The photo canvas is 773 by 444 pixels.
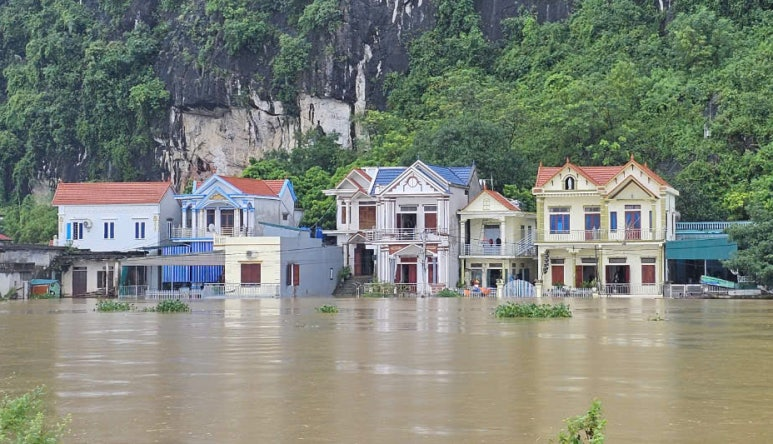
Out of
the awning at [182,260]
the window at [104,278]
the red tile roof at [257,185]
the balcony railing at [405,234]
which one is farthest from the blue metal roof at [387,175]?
the window at [104,278]

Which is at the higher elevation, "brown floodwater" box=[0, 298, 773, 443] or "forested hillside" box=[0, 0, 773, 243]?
"forested hillside" box=[0, 0, 773, 243]

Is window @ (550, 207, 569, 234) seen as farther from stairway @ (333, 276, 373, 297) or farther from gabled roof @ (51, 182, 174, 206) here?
gabled roof @ (51, 182, 174, 206)

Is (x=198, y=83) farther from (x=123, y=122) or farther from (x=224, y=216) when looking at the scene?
(x=224, y=216)

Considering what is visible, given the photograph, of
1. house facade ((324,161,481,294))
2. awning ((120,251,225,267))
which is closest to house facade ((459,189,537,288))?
house facade ((324,161,481,294))

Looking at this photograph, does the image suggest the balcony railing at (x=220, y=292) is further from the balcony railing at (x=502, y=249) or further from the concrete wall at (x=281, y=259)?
the balcony railing at (x=502, y=249)

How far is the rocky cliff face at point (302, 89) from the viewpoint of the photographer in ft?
268

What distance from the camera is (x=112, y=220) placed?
65438 millimetres

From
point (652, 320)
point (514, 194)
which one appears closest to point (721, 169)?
point (514, 194)

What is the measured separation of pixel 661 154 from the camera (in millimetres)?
63875

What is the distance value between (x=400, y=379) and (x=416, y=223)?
4273 centimetres

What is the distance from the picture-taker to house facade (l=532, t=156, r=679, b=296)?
56062mm

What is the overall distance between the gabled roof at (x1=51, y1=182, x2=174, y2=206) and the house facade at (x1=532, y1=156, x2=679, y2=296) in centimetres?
2036

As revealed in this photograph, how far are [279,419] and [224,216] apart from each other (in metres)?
49.6

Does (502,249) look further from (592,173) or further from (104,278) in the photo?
(104,278)
